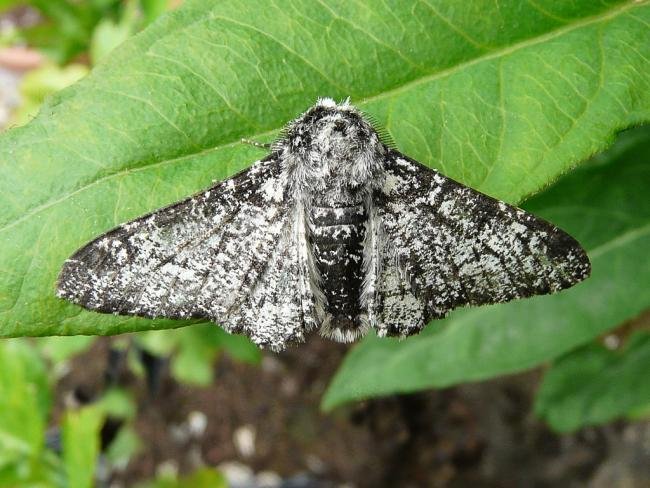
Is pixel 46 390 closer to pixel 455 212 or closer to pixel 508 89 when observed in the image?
pixel 455 212

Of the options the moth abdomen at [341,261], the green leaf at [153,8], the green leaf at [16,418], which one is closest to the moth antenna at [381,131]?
the moth abdomen at [341,261]

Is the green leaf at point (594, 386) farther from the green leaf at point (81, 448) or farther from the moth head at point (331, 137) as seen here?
the green leaf at point (81, 448)

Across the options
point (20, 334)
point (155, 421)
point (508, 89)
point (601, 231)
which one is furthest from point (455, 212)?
point (155, 421)

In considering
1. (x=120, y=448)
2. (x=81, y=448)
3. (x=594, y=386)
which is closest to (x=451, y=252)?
(x=81, y=448)

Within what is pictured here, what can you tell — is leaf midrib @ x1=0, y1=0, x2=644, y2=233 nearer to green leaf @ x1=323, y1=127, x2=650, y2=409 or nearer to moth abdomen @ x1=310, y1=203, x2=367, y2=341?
moth abdomen @ x1=310, y1=203, x2=367, y2=341

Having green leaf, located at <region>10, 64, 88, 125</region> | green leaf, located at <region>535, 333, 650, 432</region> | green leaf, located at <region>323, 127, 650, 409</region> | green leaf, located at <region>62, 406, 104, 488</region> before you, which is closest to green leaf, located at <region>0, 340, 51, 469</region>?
green leaf, located at <region>62, 406, 104, 488</region>

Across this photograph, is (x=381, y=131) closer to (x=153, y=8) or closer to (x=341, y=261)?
(x=341, y=261)
